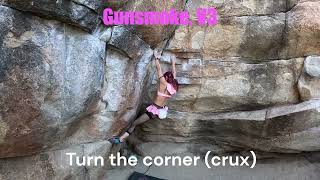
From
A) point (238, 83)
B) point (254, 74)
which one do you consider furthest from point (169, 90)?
point (254, 74)

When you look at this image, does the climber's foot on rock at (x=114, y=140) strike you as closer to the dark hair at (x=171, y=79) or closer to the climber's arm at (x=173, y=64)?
the dark hair at (x=171, y=79)

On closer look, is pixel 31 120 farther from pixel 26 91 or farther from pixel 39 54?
pixel 39 54

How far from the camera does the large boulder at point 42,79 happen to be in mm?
4738

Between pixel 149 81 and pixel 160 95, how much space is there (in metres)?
0.39

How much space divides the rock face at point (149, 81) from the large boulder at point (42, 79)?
12 mm

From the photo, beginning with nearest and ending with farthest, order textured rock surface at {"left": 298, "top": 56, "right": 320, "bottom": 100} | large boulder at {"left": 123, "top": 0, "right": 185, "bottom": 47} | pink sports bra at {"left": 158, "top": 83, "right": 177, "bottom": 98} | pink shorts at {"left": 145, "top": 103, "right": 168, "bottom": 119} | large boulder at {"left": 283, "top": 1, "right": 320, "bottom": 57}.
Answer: large boulder at {"left": 123, "top": 0, "right": 185, "bottom": 47} < large boulder at {"left": 283, "top": 1, "right": 320, "bottom": 57} < textured rock surface at {"left": 298, "top": 56, "right": 320, "bottom": 100} < pink sports bra at {"left": 158, "top": 83, "right": 177, "bottom": 98} < pink shorts at {"left": 145, "top": 103, "right": 168, "bottom": 119}

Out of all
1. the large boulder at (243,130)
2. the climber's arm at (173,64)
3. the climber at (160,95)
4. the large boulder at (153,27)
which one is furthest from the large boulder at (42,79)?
the large boulder at (243,130)

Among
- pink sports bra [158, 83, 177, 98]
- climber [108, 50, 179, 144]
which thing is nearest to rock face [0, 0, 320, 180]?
climber [108, 50, 179, 144]

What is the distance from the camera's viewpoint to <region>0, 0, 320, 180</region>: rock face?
492cm

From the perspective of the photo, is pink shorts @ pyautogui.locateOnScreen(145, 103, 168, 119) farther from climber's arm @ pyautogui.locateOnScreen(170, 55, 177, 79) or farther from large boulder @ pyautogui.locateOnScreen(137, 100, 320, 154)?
climber's arm @ pyautogui.locateOnScreen(170, 55, 177, 79)

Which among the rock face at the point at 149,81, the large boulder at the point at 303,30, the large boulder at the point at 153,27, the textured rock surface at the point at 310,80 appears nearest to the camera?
the rock face at the point at 149,81

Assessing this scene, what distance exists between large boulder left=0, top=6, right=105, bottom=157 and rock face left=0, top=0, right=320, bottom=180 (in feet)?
0.04

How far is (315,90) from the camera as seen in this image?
20.2 feet

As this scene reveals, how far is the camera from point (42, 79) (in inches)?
195
